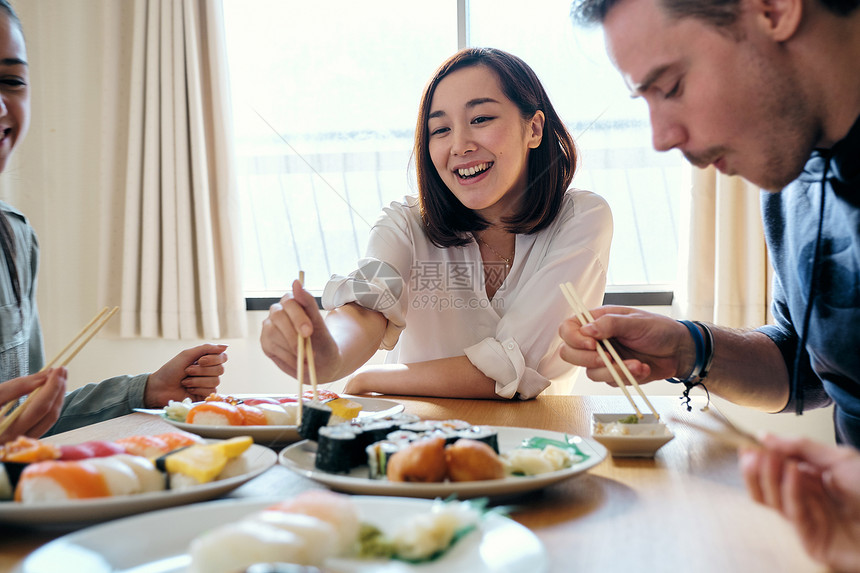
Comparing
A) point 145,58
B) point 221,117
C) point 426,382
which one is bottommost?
point 426,382

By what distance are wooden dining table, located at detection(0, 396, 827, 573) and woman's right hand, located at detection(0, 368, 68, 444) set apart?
100mm

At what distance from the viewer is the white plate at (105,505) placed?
23.4 inches

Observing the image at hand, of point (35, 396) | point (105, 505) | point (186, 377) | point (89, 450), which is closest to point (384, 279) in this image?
point (186, 377)

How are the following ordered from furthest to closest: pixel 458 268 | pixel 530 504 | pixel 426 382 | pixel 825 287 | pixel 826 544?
1. pixel 458 268
2. pixel 426 382
3. pixel 825 287
4. pixel 530 504
5. pixel 826 544

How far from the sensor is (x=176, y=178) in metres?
3.17

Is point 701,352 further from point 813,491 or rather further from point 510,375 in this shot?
point 813,491

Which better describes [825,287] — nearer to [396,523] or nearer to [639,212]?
[396,523]

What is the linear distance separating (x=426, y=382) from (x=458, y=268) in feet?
1.87

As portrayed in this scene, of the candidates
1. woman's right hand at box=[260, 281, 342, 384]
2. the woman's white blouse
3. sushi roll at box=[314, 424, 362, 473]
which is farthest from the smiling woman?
sushi roll at box=[314, 424, 362, 473]

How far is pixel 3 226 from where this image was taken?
1617mm

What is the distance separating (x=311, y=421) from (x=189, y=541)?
0.32 m

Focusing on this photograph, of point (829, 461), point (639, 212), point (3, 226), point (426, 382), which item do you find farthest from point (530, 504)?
point (639, 212)

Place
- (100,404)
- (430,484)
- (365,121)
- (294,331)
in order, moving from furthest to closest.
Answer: (365,121)
(100,404)
(294,331)
(430,484)

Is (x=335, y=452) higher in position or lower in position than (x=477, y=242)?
lower
